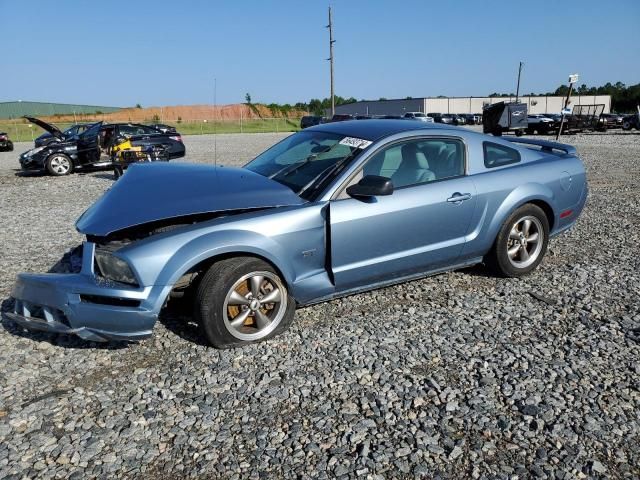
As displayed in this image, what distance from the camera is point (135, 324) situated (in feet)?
10.3

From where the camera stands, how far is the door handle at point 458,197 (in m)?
4.10

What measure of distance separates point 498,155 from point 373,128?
46.9 inches

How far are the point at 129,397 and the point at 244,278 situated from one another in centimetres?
99

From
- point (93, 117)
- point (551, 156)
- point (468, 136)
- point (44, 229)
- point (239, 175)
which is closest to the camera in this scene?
point (239, 175)

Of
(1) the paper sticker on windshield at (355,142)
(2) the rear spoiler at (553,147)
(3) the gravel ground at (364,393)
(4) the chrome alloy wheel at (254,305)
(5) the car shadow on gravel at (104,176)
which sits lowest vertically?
(5) the car shadow on gravel at (104,176)

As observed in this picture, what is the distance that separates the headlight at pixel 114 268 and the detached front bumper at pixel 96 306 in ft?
0.13

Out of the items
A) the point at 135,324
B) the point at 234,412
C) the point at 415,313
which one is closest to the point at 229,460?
the point at 234,412

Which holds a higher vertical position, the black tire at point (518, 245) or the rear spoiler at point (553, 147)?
the rear spoiler at point (553, 147)

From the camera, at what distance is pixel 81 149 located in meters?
13.9

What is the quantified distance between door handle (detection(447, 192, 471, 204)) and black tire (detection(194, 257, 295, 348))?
5.02 feet

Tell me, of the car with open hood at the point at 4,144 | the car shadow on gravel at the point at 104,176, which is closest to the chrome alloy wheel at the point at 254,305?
the car shadow on gravel at the point at 104,176

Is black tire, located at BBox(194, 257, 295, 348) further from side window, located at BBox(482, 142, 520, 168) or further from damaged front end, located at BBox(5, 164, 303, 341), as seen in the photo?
side window, located at BBox(482, 142, 520, 168)

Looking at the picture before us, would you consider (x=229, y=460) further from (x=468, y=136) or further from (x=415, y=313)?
(x=468, y=136)

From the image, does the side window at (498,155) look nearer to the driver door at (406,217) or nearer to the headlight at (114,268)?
Answer: the driver door at (406,217)
